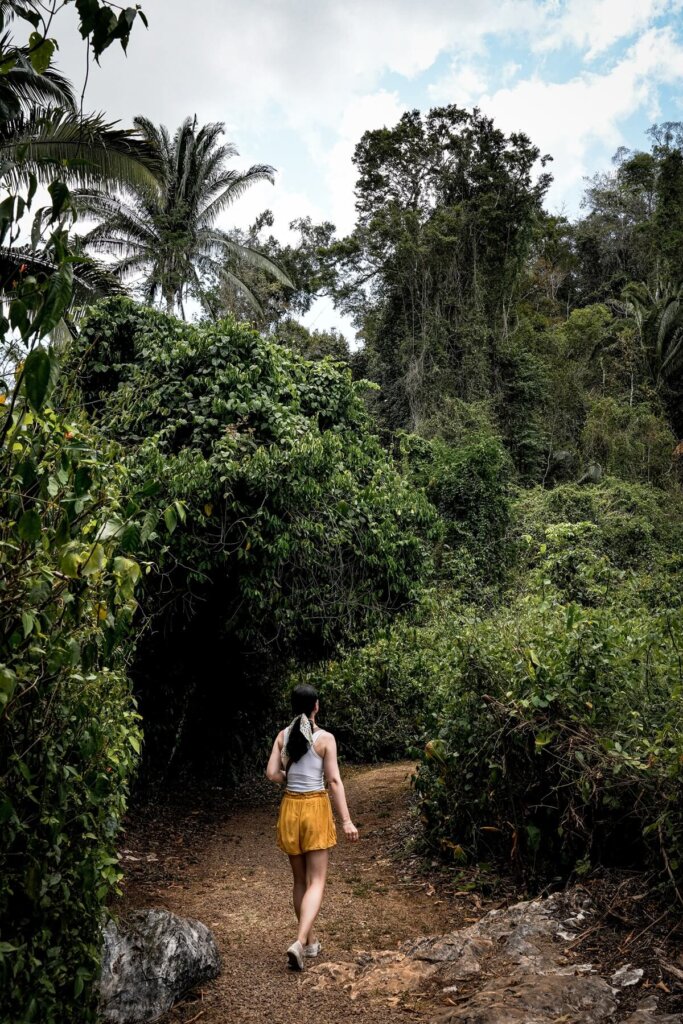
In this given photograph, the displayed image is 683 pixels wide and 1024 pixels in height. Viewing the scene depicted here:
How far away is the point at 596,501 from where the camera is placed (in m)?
19.2

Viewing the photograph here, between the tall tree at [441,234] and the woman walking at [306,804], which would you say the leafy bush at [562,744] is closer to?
the woman walking at [306,804]

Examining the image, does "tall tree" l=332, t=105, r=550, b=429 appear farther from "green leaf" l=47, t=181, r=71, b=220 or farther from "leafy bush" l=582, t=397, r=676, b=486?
"green leaf" l=47, t=181, r=71, b=220

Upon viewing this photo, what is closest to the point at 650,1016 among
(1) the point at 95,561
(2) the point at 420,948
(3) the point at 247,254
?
(2) the point at 420,948

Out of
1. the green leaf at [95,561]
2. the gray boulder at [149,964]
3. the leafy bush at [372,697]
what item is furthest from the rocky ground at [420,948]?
the leafy bush at [372,697]

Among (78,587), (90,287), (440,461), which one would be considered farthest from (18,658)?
(440,461)

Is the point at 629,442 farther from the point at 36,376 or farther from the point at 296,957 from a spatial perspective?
the point at 36,376

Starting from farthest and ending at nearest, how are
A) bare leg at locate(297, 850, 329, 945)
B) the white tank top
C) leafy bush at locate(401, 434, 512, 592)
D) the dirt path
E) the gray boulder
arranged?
leafy bush at locate(401, 434, 512, 592) → the white tank top → bare leg at locate(297, 850, 329, 945) → the dirt path → the gray boulder

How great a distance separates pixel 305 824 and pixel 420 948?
39.4 inches

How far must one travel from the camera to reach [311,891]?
4.59m

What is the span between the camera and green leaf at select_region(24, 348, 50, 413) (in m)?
1.72

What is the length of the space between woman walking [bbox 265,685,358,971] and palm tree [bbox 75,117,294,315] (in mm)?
19848

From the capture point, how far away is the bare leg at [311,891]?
4.54 m

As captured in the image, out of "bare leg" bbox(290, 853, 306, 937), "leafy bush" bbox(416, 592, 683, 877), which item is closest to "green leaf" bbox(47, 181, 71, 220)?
"leafy bush" bbox(416, 592, 683, 877)

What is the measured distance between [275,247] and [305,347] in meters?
6.82
